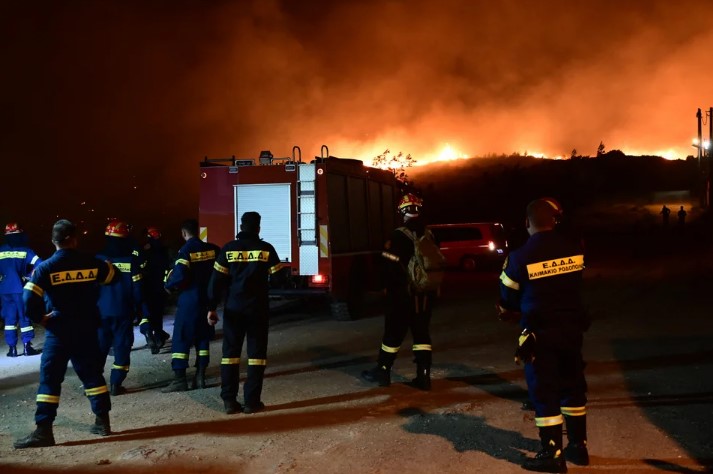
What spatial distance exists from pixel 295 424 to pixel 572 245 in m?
2.67

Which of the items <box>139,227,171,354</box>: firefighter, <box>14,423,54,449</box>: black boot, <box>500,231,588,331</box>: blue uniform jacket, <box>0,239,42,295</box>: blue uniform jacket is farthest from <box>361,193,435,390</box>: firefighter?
<box>0,239,42,295</box>: blue uniform jacket

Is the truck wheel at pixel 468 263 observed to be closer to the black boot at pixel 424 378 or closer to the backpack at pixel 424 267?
the black boot at pixel 424 378

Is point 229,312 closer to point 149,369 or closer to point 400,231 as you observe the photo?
point 400,231

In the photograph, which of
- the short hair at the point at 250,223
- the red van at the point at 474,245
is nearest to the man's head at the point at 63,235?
the short hair at the point at 250,223

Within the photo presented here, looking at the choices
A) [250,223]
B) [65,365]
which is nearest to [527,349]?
[250,223]

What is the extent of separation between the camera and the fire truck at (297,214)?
36.5 feet

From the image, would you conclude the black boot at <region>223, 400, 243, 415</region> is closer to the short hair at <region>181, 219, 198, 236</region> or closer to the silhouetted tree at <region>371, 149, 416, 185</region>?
the short hair at <region>181, 219, 198, 236</region>

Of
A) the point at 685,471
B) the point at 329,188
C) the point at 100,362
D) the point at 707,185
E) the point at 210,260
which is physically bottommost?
the point at 685,471

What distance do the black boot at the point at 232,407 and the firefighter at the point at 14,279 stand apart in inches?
171

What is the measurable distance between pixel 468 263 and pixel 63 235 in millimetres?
17911

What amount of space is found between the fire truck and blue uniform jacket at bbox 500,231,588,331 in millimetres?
6960

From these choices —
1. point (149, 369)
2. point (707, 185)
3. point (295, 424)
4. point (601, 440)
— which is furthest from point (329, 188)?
point (707, 185)

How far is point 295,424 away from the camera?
548 centimetres

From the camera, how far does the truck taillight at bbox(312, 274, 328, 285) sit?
11102 mm
